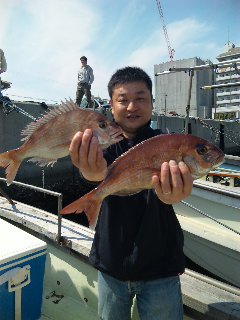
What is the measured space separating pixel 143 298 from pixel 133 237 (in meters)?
0.41

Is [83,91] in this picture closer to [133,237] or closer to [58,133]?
[58,133]

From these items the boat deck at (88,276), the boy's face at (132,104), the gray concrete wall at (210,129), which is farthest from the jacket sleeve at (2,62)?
the gray concrete wall at (210,129)

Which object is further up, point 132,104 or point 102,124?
point 132,104

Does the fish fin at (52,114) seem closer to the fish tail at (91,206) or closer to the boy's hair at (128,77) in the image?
the boy's hair at (128,77)

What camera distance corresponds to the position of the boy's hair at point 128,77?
89.9 inches

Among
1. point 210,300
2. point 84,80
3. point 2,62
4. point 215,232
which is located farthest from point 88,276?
point 84,80


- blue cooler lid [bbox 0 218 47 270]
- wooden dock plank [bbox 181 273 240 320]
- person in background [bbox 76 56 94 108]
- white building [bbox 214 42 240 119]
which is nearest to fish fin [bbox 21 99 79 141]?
blue cooler lid [bbox 0 218 47 270]

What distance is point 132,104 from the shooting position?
2217 mm

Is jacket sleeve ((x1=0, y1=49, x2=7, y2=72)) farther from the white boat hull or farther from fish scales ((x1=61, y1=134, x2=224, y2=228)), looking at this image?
fish scales ((x1=61, y1=134, x2=224, y2=228))

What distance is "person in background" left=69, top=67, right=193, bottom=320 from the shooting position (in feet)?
6.86

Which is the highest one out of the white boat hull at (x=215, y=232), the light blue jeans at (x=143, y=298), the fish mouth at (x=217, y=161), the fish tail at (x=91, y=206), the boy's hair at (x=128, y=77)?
the boy's hair at (x=128, y=77)

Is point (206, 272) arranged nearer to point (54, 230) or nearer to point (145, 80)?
point (54, 230)

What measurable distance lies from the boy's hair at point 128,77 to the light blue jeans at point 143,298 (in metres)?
1.33

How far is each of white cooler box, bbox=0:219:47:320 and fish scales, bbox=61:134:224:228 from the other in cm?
138
